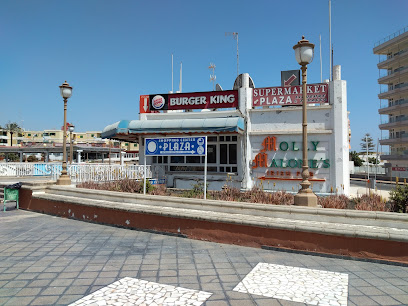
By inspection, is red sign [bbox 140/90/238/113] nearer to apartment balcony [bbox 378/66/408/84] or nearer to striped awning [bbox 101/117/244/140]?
striped awning [bbox 101/117/244/140]

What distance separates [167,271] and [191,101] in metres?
12.3

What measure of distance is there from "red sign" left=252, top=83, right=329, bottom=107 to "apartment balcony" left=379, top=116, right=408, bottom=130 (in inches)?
1931

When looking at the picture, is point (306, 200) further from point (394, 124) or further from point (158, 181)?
point (394, 124)

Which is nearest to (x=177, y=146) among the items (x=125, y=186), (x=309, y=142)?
(x=125, y=186)

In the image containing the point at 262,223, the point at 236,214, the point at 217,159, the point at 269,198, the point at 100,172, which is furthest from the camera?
the point at 217,159

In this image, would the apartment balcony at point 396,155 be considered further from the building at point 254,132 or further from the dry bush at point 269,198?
the dry bush at point 269,198

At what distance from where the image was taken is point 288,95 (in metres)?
14.2

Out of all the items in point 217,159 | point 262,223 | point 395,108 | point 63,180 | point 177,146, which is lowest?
point 262,223

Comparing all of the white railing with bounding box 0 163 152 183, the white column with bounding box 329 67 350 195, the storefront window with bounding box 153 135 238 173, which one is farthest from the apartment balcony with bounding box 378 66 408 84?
the white railing with bounding box 0 163 152 183

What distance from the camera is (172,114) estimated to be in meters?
16.5

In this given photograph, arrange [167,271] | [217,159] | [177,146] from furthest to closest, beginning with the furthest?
[217,159], [177,146], [167,271]

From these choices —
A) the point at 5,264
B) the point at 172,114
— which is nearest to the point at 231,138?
the point at 172,114

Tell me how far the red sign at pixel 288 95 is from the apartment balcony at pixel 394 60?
50934 mm

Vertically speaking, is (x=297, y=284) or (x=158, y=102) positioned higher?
(x=158, y=102)
